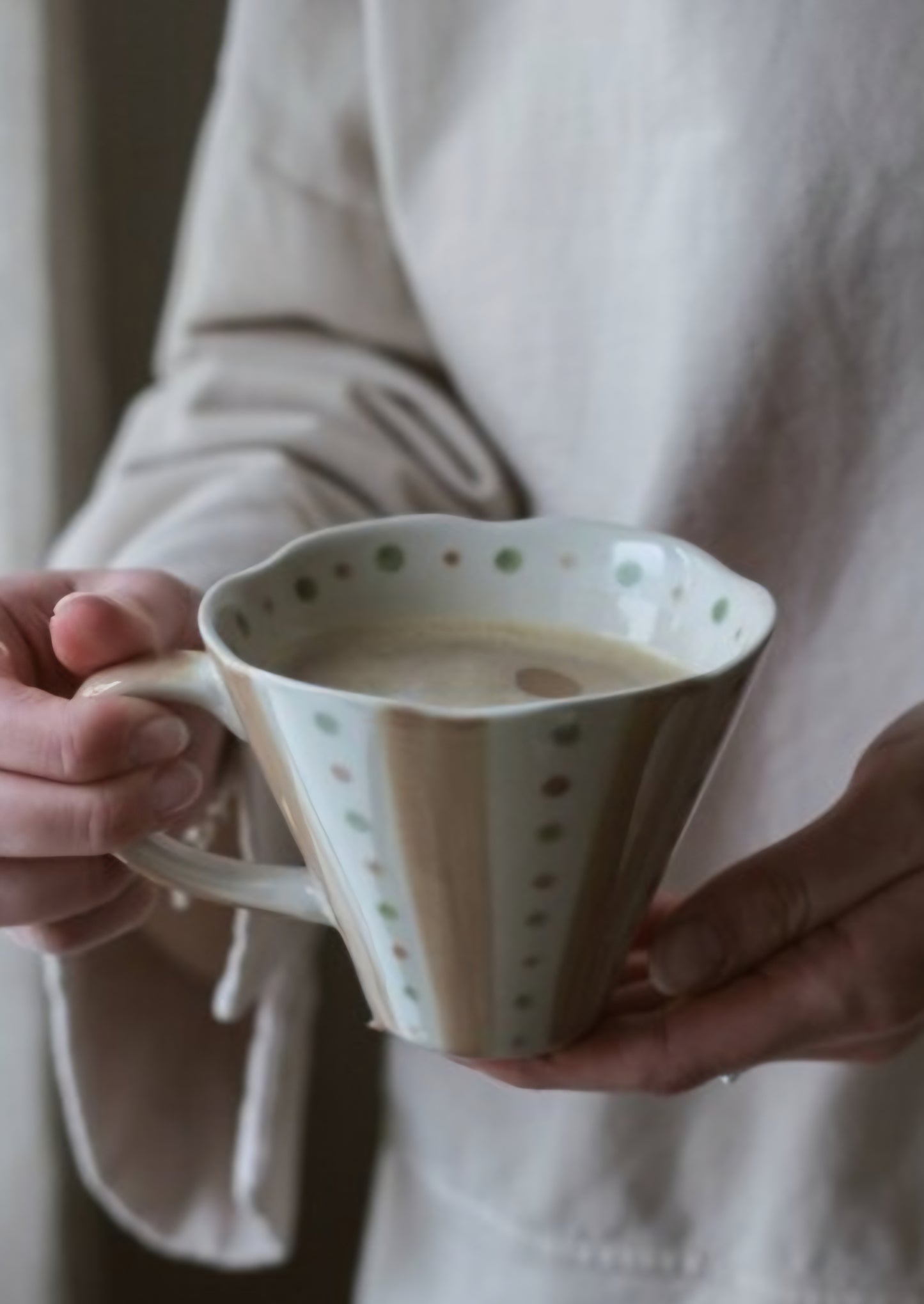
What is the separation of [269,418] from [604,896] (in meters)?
0.33

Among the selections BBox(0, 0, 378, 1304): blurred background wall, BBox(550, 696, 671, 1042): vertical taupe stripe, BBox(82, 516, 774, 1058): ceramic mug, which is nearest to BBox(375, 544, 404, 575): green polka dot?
BBox(82, 516, 774, 1058): ceramic mug

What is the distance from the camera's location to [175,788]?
38 centimetres

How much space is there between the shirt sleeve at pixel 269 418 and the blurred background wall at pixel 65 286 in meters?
0.10

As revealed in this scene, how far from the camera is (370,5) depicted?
0.59m

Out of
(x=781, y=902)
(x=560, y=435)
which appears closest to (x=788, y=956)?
(x=781, y=902)

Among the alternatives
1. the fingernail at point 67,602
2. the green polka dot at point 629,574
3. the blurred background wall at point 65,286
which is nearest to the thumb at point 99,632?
the fingernail at point 67,602

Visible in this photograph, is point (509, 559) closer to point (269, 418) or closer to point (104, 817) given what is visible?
point (104, 817)

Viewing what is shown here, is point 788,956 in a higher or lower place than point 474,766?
lower

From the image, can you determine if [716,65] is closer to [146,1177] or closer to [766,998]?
[766,998]

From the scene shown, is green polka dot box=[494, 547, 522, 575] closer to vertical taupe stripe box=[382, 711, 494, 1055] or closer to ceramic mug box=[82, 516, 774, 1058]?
ceramic mug box=[82, 516, 774, 1058]

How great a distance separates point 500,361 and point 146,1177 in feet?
1.25

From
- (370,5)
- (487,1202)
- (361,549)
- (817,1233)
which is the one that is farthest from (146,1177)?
(370,5)

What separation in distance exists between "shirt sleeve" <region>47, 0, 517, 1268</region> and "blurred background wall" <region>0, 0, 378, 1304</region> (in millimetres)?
102

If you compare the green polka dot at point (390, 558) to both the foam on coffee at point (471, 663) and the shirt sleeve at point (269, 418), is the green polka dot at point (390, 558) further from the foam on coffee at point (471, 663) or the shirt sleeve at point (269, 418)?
the shirt sleeve at point (269, 418)
